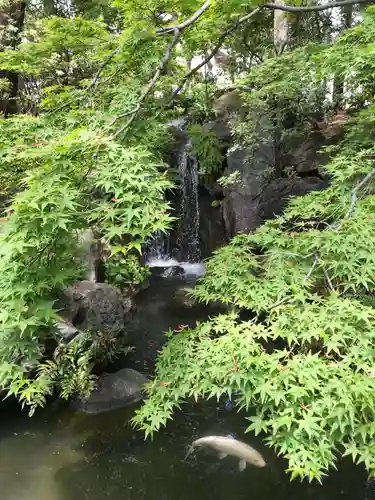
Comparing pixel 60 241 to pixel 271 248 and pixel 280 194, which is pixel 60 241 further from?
pixel 280 194

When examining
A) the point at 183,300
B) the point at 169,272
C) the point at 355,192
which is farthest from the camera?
the point at 169,272

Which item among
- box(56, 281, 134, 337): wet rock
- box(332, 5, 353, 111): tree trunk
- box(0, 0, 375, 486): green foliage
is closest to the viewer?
box(0, 0, 375, 486): green foliage

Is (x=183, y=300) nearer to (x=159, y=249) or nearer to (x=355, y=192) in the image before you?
(x=159, y=249)

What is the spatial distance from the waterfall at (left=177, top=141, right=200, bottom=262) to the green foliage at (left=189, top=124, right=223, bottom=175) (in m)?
1.63

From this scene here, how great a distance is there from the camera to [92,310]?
23.1ft

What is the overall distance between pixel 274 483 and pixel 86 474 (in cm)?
232

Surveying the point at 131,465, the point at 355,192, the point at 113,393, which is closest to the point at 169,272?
the point at 113,393

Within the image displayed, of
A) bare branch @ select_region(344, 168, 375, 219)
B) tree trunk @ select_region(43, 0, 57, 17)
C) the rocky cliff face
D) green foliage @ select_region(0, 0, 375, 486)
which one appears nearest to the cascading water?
the rocky cliff face

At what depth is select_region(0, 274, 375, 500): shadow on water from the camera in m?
4.79

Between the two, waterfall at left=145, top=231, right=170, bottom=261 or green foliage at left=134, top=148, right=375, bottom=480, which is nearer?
green foliage at left=134, top=148, right=375, bottom=480

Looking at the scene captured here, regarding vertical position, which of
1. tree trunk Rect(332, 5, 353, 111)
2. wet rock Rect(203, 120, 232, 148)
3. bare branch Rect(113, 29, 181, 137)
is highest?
tree trunk Rect(332, 5, 353, 111)

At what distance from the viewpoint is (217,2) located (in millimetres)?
4363

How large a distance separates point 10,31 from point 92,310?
916 centimetres

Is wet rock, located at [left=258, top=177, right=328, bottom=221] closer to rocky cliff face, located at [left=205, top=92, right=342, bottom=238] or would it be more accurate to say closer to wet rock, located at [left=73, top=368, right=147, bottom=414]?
rocky cliff face, located at [left=205, top=92, right=342, bottom=238]
